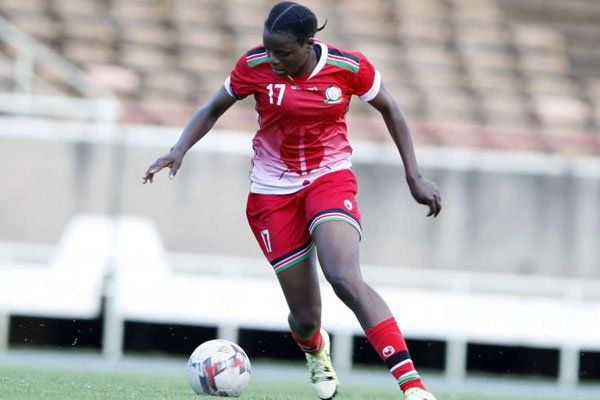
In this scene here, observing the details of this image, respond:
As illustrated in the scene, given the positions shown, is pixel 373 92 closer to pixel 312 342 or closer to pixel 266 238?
pixel 266 238

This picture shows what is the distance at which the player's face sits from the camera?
6.45 m

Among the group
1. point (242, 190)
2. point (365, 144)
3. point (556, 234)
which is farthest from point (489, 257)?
point (242, 190)

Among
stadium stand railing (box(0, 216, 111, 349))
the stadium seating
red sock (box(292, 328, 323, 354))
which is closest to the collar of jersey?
red sock (box(292, 328, 323, 354))

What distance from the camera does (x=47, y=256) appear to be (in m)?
13.6

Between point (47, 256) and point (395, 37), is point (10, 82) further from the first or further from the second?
point (395, 37)

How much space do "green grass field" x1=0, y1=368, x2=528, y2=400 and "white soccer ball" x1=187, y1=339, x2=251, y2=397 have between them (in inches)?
3.7

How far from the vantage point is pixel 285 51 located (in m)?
6.49

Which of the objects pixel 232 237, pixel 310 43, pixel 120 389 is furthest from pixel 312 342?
pixel 232 237

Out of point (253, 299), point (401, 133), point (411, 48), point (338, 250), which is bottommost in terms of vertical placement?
point (253, 299)

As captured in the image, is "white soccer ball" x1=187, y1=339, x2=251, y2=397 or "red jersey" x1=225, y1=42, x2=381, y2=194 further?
"white soccer ball" x1=187, y1=339, x2=251, y2=397

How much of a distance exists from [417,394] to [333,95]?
1562 millimetres

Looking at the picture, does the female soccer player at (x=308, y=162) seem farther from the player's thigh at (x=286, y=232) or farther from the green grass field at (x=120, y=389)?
the green grass field at (x=120, y=389)

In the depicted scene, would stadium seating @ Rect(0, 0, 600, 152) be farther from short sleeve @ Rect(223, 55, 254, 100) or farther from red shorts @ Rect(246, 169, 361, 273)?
short sleeve @ Rect(223, 55, 254, 100)

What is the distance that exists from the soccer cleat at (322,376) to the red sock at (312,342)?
0.04m
